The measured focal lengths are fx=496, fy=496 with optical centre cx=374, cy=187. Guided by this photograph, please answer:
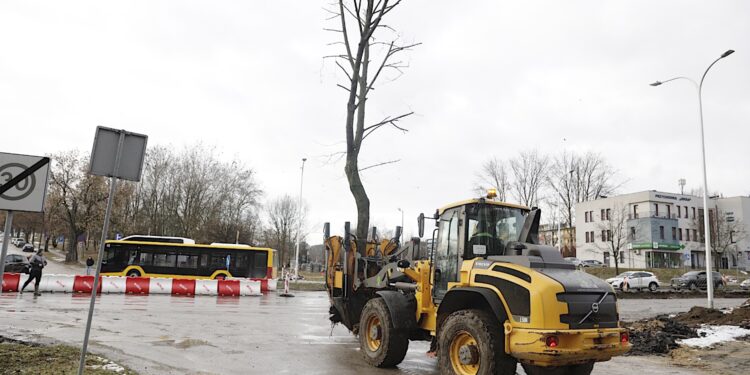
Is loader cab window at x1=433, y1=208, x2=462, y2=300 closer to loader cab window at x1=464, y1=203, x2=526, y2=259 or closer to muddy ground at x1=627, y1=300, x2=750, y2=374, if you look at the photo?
loader cab window at x1=464, y1=203, x2=526, y2=259

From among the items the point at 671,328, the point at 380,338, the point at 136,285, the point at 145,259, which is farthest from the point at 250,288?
the point at 671,328

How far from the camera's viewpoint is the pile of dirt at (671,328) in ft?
37.1

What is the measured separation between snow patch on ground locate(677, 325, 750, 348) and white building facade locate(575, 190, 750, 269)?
158 feet

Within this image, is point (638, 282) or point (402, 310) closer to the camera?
point (402, 310)

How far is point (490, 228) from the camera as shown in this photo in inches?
314

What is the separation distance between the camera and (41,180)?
21.2ft

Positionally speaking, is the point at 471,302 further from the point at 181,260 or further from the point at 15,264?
the point at 15,264

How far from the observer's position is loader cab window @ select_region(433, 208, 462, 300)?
8062mm

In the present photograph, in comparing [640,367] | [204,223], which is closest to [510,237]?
[640,367]

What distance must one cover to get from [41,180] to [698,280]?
4632cm

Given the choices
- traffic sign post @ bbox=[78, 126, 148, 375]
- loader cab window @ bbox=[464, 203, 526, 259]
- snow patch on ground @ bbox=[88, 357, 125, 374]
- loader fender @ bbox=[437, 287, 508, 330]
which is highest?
traffic sign post @ bbox=[78, 126, 148, 375]

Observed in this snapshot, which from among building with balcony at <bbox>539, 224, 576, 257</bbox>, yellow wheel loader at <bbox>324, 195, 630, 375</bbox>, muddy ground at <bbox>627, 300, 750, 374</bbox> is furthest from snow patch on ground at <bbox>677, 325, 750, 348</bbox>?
building with balcony at <bbox>539, 224, 576, 257</bbox>

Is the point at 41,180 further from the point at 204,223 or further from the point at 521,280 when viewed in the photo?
the point at 204,223

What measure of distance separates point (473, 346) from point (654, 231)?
63429 millimetres
